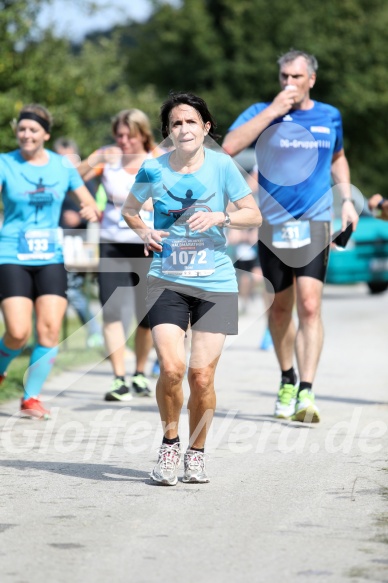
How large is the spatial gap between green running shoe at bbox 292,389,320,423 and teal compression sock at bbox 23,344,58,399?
1733 mm

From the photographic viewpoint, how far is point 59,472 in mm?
6590

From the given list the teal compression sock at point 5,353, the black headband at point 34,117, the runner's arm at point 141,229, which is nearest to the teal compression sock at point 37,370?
the teal compression sock at point 5,353

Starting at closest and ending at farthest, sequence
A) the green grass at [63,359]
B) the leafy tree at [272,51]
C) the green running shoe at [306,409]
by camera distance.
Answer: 1. the green running shoe at [306,409]
2. the green grass at [63,359]
3. the leafy tree at [272,51]

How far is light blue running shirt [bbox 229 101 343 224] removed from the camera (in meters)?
8.57

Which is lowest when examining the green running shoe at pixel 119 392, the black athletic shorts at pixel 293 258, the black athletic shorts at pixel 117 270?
the green running shoe at pixel 119 392

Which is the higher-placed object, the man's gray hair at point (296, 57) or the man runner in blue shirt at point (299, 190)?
the man's gray hair at point (296, 57)

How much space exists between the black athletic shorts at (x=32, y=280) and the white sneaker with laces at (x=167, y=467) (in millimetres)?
2574

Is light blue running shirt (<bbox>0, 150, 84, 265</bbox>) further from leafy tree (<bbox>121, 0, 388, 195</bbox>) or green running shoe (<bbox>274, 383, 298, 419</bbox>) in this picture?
leafy tree (<bbox>121, 0, 388, 195</bbox>)

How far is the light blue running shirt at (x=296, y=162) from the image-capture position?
8.57 meters

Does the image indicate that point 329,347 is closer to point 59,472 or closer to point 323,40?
point 59,472

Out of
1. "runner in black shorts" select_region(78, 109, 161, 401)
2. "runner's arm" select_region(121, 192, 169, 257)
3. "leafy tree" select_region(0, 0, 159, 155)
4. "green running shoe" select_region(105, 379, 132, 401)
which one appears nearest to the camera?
"runner's arm" select_region(121, 192, 169, 257)

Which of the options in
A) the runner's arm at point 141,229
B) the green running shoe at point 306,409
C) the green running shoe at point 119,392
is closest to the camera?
the runner's arm at point 141,229

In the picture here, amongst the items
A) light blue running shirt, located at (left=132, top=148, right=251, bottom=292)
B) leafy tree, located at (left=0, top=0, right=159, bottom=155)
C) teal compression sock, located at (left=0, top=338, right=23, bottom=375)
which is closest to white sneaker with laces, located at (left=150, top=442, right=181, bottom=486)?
light blue running shirt, located at (left=132, top=148, right=251, bottom=292)

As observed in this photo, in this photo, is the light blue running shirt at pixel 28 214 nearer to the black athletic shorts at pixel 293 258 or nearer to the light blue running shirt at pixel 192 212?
the black athletic shorts at pixel 293 258
